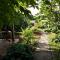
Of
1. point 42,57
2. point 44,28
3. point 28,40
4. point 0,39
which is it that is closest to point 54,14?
point 42,57

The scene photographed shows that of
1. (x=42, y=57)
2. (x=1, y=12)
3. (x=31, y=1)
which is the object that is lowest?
(x=42, y=57)

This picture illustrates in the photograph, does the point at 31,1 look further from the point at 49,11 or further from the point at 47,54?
the point at 47,54

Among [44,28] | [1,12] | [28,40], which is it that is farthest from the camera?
[44,28]

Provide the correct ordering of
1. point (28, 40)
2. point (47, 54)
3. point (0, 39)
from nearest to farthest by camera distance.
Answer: point (47, 54)
point (28, 40)
point (0, 39)

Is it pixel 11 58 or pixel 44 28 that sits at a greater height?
pixel 44 28

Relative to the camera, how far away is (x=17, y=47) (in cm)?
970

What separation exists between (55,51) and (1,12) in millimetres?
7822

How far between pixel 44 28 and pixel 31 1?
17.0m

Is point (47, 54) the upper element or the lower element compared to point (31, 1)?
lower

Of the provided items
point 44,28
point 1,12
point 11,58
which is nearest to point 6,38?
point 11,58

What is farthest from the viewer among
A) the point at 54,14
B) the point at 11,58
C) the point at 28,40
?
the point at 28,40

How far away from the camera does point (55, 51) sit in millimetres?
11359

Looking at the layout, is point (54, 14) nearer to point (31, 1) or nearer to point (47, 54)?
point (47, 54)

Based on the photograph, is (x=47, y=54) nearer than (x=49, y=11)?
No
